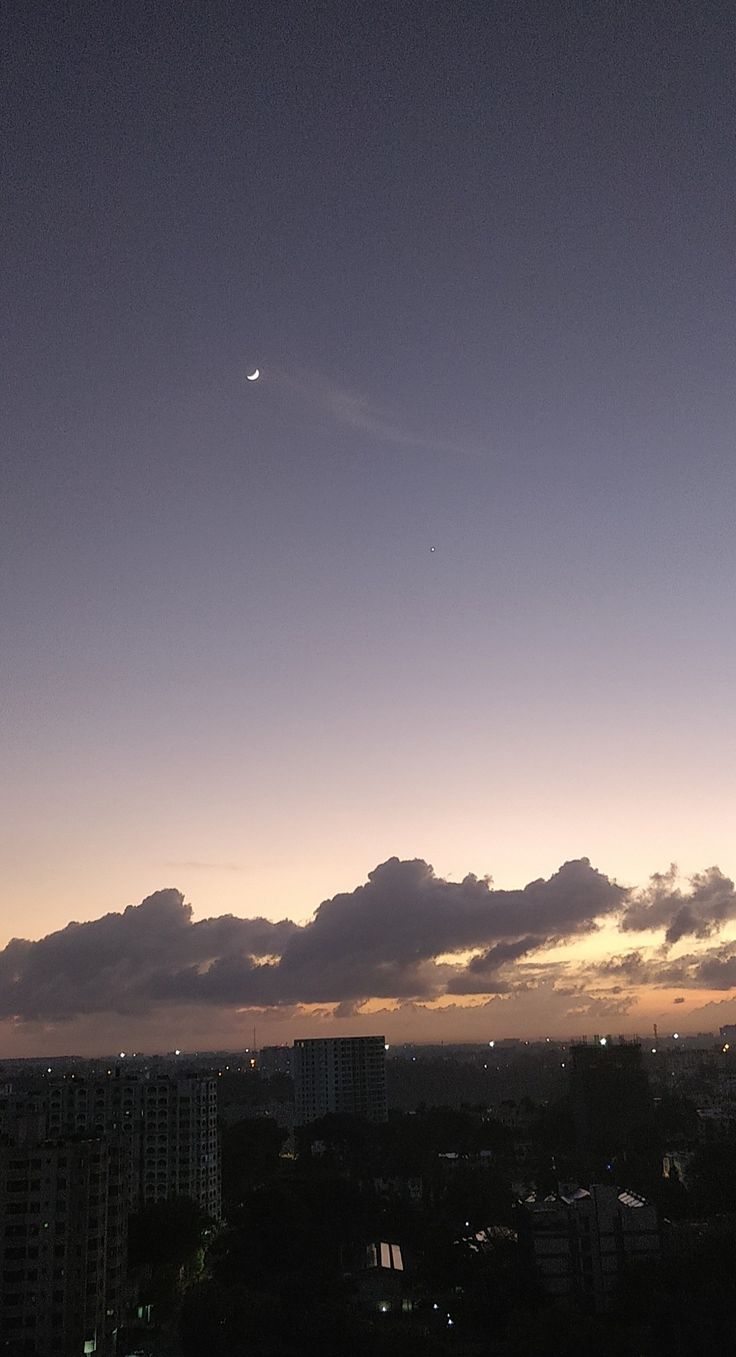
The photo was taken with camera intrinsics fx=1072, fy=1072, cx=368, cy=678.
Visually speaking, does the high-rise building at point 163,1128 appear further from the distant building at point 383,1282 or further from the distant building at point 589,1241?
the distant building at point 589,1241

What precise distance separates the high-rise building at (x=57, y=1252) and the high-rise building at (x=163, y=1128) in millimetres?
27997

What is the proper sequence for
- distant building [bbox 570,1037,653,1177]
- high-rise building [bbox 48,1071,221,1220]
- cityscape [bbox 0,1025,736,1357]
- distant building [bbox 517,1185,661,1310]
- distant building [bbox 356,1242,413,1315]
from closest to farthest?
cityscape [bbox 0,1025,736,1357]
distant building [bbox 517,1185,661,1310]
distant building [bbox 356,1242,413,1315]
high-rise building [bbox 48,1071,221,1220]
distant building [bbox 570,1037,653,1177]

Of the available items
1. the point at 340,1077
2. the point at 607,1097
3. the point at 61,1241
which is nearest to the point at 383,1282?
the point at 61,1241

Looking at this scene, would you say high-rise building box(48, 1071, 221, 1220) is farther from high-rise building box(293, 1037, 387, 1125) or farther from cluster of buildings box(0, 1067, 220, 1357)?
high-rise building box(293, 1037, 387, 1125)

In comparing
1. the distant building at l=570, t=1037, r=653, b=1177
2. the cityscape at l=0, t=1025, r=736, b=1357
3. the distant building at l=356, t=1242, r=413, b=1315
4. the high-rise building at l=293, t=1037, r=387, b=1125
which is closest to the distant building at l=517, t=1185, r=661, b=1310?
the cityscape at l=0, t=1025, r=736, b=1357

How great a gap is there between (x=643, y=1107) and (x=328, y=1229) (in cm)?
8552

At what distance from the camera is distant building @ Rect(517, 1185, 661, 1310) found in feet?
168

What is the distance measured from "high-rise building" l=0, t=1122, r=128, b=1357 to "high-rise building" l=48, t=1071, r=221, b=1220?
28.0 meters

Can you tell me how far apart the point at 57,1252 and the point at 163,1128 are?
121 ft

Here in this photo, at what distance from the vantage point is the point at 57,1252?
155 ft

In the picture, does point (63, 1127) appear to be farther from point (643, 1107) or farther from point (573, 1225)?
point (643, 1107)

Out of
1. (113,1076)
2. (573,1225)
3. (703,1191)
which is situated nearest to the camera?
(573,1225)

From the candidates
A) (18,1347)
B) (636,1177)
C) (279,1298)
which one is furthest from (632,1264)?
(636,1177)

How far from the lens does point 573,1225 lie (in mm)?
52969
